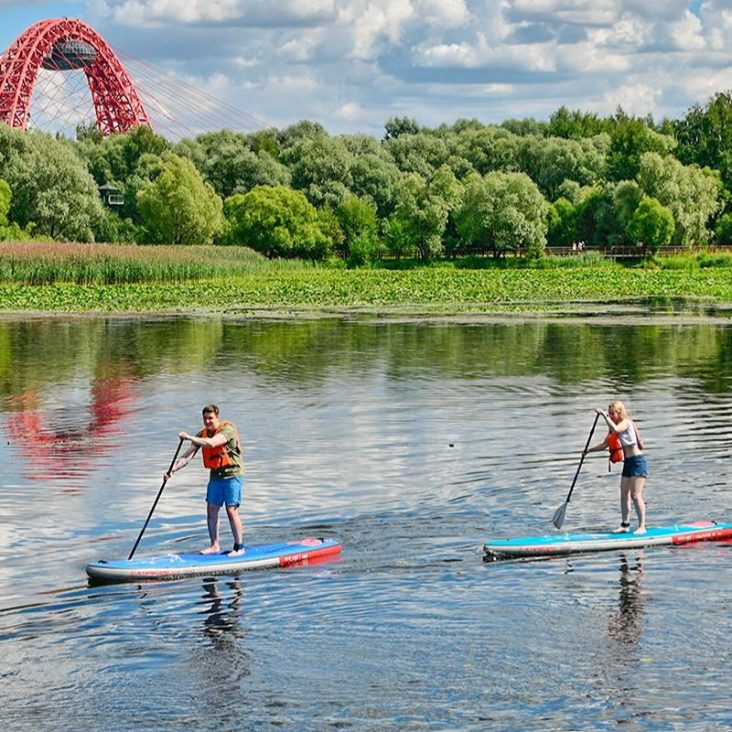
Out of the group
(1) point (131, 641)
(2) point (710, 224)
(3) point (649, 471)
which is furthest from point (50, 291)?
(2) point (710, 224)

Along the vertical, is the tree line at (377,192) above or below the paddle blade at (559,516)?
above

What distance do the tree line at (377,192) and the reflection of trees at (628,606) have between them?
89.6 meters

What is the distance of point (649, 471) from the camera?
76.2 feet

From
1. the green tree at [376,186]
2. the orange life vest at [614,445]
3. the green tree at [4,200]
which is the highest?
the green tree at [376,186]

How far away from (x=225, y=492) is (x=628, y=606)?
486 centimetres

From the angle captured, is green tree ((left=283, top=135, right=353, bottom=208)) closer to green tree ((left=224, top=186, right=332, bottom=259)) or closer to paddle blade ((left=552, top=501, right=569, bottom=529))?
green tree ((left=224, top=186, right=332, bottom=259))

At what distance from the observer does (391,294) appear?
266ft

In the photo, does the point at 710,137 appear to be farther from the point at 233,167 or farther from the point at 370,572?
the point at 370,572

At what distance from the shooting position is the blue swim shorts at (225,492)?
1725cm

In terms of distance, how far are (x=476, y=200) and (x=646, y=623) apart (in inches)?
4135

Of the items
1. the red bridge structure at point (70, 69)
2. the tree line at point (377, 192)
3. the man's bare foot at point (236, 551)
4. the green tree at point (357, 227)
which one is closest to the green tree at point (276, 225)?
the tree line at point (377, 192)

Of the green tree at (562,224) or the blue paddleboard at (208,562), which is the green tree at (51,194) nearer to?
the green tree at (562,224)

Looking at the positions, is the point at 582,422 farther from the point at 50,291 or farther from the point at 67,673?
the point at 50,291

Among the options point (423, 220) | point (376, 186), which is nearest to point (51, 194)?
point (423, 220)
